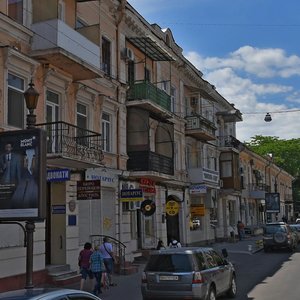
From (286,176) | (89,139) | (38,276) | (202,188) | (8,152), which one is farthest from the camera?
(286,176)

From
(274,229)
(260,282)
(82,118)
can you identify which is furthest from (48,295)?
(274,229)

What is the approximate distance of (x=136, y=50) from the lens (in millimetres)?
25656

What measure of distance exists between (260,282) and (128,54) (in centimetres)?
1199

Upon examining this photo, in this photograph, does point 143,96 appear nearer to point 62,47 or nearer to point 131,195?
point 131,195

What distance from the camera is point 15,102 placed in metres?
16.1

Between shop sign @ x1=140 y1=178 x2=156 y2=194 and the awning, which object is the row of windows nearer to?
shop sign @ x1=140 y1=178 x2=156 y2=194

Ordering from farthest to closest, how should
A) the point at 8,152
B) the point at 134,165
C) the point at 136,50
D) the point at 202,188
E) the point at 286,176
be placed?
the point at 286,176 → the point at 202,188 → the point at 136,50 → the point at 134,165 → the point at 8,152

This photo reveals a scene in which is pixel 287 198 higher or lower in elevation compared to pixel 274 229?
higher

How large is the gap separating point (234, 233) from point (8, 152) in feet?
107

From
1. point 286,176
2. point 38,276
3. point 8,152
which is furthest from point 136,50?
point 286,176

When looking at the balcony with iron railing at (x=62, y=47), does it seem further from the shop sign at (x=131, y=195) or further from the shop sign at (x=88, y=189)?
the shop sign at (x=131, y=195)

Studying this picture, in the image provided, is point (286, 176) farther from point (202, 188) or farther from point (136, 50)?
point (136, 50)

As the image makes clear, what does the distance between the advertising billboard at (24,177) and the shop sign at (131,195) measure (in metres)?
10.7

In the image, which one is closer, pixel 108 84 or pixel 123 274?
pixel 123 274
